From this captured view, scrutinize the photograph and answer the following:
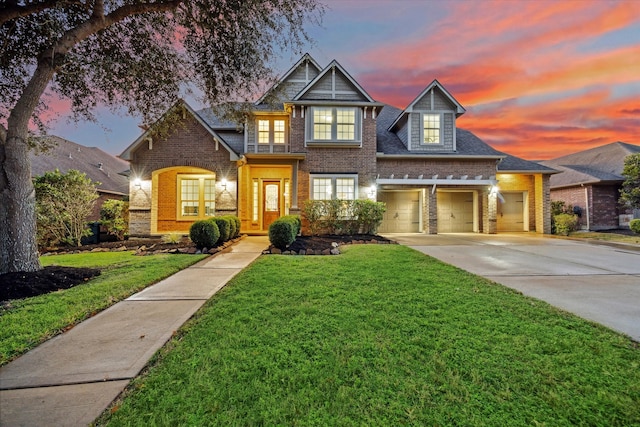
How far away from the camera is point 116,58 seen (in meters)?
6.39

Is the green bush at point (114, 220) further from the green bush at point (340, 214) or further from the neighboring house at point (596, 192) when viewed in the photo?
the neighboring house at point (596, 192)

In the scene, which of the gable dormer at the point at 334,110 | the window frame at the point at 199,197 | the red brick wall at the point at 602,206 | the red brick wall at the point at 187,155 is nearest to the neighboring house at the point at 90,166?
the red brick wall at the point at 187,155

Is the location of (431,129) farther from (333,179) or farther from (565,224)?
(565,224)

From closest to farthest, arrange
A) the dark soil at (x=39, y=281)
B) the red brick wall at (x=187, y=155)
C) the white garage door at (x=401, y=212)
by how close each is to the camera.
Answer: the dark soil at (x=39, y=281)
the red brick wall at (x=187, y=155)
the white garage door at (x=401, y=212)

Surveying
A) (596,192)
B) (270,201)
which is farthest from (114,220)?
(596,192)

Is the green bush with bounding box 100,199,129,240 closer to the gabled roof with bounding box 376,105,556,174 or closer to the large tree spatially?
the large tree

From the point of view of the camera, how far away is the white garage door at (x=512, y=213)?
49.3 ft

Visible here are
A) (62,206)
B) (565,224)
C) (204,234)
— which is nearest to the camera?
(204,234)

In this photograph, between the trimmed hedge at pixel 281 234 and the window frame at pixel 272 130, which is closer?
the trimmed hedge at pixel 281 234

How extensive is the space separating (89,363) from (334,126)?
38.1ft

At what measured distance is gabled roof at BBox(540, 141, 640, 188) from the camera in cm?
1518

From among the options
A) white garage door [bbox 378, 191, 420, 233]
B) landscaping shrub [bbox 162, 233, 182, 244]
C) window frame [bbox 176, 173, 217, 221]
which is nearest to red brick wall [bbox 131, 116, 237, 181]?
window frame [bbox 176, 173, 217, 221]

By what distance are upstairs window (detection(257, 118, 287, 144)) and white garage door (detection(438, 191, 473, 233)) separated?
887cm

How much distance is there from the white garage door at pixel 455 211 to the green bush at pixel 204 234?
11644 millimetres
